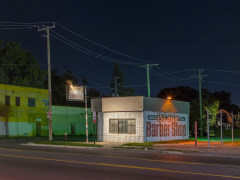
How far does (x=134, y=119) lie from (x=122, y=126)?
1475 millimetres

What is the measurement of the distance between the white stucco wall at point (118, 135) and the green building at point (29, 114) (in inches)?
779

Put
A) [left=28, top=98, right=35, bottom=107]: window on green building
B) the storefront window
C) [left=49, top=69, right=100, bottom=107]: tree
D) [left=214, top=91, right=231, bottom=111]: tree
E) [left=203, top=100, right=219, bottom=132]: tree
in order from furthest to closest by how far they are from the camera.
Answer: [left=214, top=91, right=231, bottom=111]: tree < [left=49, top=69, right=100, bottom=107]: tree < [left=28, top=98, right=35, bottom=107]: window on green building < [left=203, top=100, right=219, bottom=132]: tree < the storefront window

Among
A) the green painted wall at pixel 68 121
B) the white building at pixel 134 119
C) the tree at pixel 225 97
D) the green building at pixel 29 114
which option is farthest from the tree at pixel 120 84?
the white building at pixel 134 119

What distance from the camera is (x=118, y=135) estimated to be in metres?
34.7

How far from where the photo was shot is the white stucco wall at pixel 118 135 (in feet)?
110

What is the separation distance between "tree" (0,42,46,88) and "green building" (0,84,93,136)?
44.3 ft

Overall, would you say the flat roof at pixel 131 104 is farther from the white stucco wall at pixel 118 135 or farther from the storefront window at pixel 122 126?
the storefront window at pixel 122 126

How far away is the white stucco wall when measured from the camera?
33.5 meters

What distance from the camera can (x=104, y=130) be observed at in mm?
35625

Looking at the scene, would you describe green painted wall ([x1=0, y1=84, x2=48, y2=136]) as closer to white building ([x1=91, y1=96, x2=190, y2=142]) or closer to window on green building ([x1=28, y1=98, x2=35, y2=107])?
window on green building ([x1=28, y1=98, x2=35, y2=107])

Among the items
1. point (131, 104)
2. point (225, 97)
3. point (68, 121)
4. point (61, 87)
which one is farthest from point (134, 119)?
point (225, 97)

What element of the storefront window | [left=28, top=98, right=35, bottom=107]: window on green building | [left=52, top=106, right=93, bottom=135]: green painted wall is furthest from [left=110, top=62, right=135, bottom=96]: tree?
the storefront window

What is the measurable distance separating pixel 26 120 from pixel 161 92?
53.7 meters

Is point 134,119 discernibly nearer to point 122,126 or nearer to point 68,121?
point 122,126
